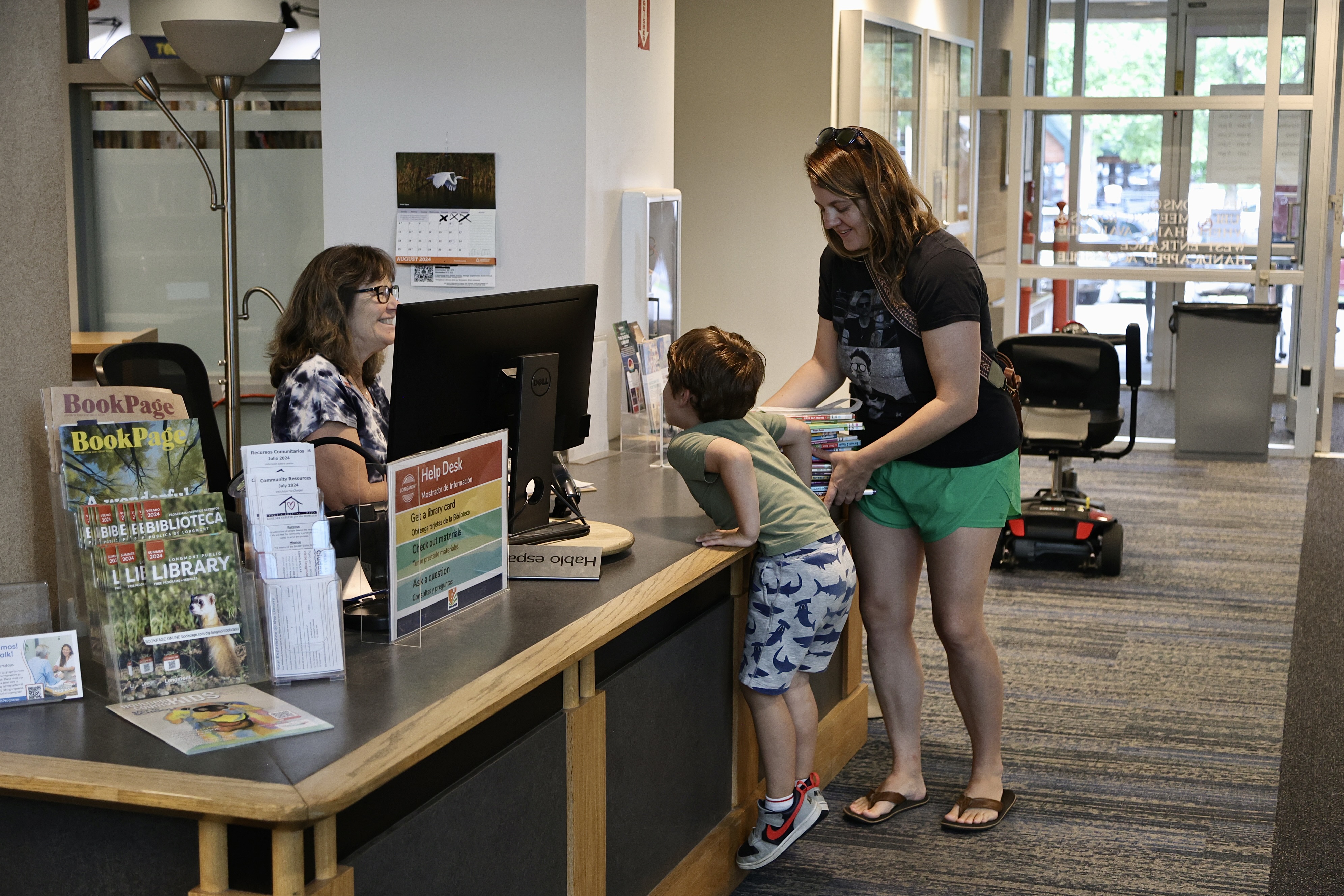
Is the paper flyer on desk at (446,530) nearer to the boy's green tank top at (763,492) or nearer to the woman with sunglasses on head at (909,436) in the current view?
the boy's green tank top at (763,492)

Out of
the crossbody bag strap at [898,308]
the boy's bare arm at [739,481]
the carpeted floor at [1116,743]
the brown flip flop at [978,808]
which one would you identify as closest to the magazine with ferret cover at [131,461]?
the boy's bare arm at [739,481]

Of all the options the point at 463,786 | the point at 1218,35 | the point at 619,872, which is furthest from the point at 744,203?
the point at 463,786

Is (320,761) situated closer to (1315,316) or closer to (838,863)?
(838,863)

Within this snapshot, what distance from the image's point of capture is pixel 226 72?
476 cm

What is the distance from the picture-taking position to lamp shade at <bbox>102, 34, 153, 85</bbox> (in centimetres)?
474

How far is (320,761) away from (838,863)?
177cm

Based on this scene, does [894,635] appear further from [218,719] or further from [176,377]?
[176,377]

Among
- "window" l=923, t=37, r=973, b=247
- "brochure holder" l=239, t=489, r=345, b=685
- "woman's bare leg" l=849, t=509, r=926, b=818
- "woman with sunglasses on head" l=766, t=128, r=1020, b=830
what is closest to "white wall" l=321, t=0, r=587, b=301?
"woman with sunglasses on head" l=766, t=128, r=1020, b=830

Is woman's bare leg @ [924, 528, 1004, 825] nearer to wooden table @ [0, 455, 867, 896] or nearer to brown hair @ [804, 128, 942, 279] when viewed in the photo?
wooden table @ [0, 455, 867, 896]

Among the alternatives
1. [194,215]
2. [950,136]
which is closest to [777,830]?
[194,215]

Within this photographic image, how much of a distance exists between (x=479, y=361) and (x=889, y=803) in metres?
1.57

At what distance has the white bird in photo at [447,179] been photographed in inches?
157

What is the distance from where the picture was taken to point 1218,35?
8320mm

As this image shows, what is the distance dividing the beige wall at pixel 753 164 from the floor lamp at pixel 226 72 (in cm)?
251
